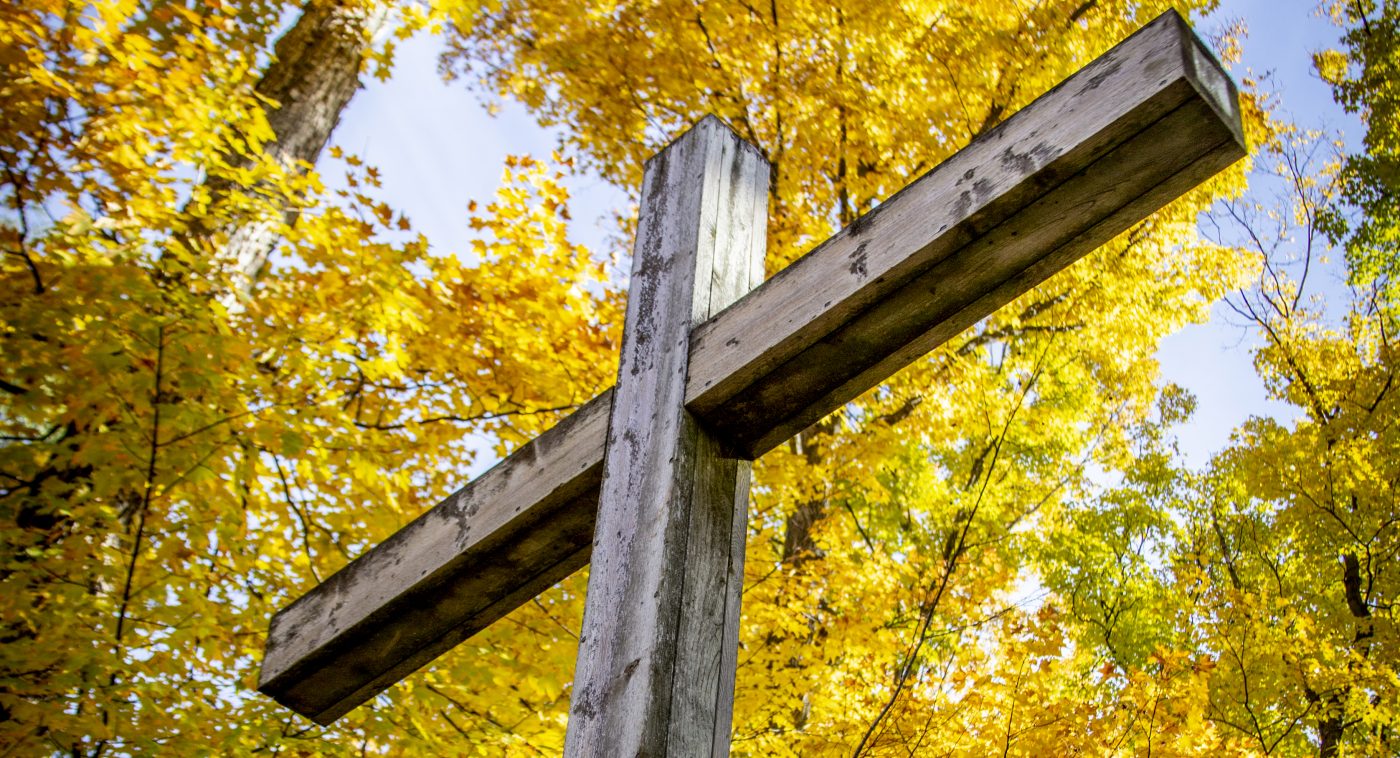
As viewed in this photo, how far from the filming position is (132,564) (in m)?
3.08

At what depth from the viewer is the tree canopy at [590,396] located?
3477 millimetres

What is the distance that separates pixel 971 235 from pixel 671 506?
575 mm

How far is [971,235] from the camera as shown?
1.24 m

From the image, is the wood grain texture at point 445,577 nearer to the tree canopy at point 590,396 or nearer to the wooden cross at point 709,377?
the wooden cross at point 709,377

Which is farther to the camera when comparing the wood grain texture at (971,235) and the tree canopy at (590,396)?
the tree canopy at (590,396)

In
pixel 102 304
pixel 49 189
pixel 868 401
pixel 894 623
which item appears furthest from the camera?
pixel 868 401

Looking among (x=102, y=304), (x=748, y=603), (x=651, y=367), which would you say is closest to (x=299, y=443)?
(x=102, y=304)

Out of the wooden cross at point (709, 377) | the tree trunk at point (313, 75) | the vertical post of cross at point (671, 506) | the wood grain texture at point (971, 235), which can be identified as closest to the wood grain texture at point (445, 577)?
the wooden cross at point (709, 377)

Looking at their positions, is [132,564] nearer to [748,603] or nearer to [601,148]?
[748,603]

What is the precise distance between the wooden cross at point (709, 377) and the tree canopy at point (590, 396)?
6.33 feet

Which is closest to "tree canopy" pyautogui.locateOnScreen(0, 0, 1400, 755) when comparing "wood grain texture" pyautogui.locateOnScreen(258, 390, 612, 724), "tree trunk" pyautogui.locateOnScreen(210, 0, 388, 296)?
"tree trunk" pyautogui.locateOnScreen(210, 0, 388, 296)

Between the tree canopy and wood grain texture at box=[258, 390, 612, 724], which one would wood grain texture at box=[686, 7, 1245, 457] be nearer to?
wood grain texture at box=[258, 390, 612, 724]

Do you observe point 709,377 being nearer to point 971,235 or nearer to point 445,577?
point 971,235

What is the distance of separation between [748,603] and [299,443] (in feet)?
9.65
